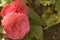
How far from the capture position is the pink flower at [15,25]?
0.68m

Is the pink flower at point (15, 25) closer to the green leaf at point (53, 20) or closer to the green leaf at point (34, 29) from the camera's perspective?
the green leaf at point (34, 29)

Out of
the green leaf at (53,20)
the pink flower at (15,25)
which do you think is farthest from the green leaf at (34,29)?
the green leaf at (53,20)

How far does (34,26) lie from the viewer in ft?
2.65

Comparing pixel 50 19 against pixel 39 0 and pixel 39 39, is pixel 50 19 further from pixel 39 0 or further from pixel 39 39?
pixel 39 39

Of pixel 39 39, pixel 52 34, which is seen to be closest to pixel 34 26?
pixel 39 39

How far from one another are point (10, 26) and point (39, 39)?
19 cm

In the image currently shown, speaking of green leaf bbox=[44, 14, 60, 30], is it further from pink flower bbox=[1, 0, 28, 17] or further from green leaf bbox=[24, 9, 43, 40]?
pink flower bbox=[1, 0, 28, 17]

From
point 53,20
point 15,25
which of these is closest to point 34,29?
point 15,25

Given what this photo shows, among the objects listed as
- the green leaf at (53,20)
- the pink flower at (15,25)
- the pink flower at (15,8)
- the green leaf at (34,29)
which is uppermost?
the pink flower at (15,8)

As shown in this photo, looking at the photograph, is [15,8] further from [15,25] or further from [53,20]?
[53,20]

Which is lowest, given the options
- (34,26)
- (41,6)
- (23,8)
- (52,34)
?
(52,34)

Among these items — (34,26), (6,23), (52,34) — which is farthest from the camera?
(52,34)

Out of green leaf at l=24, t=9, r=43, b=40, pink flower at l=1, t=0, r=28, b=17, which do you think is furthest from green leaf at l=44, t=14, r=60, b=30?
pink flower at l=1, t=0, r=28, b=17

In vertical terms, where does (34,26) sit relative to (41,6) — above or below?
above
